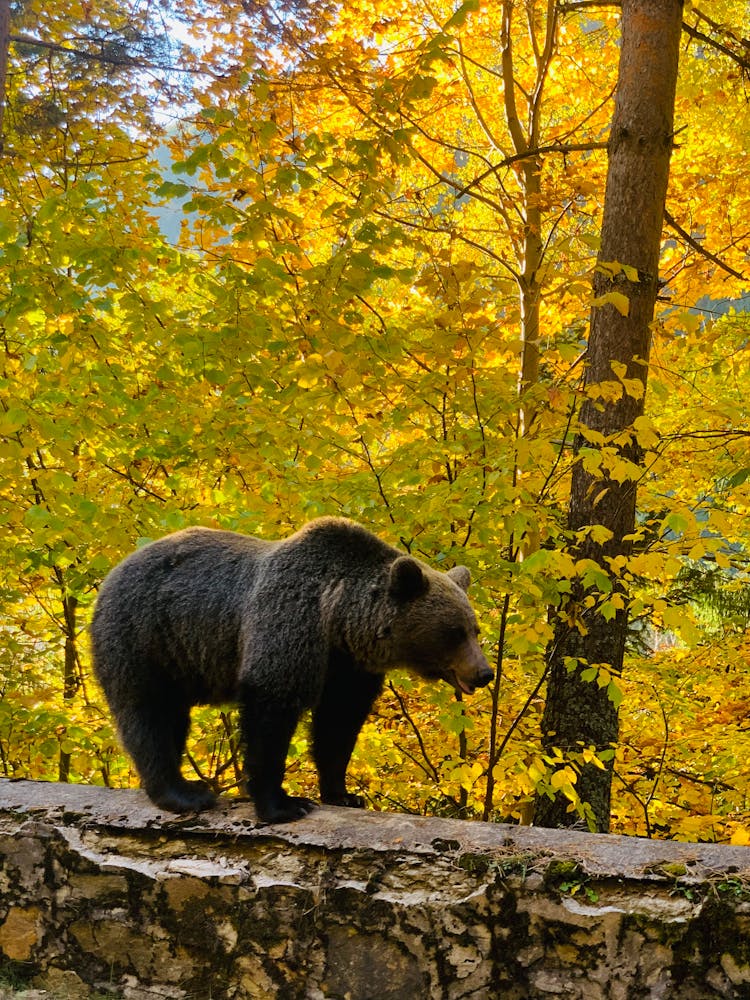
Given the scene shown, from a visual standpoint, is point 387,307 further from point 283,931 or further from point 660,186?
point 283,931

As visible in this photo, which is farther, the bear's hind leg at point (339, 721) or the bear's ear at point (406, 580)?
the bear's hind leg at point (339, 721)

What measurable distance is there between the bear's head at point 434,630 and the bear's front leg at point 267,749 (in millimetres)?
586

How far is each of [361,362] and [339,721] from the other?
80.3 inches

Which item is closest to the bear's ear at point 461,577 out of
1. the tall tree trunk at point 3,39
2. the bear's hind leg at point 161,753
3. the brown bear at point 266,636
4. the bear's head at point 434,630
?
the brown bear at point 266,636

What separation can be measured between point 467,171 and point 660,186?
503cm

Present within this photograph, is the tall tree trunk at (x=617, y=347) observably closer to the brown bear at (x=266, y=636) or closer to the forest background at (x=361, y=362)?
the forest background at (x=361, y=362)

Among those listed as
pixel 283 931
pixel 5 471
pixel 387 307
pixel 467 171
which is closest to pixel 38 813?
pixel 283 931

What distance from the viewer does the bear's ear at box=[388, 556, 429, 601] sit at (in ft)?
12.4

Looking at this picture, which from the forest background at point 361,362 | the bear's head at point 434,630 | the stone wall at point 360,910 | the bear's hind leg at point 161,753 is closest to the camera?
the stone wall at point 360,910

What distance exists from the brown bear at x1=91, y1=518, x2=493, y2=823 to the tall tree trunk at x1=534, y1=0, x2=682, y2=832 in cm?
169

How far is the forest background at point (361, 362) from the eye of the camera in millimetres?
4824

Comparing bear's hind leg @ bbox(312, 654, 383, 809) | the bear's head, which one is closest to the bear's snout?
the bear's head

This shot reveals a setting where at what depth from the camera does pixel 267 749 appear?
3686mm

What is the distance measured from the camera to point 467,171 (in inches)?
415
